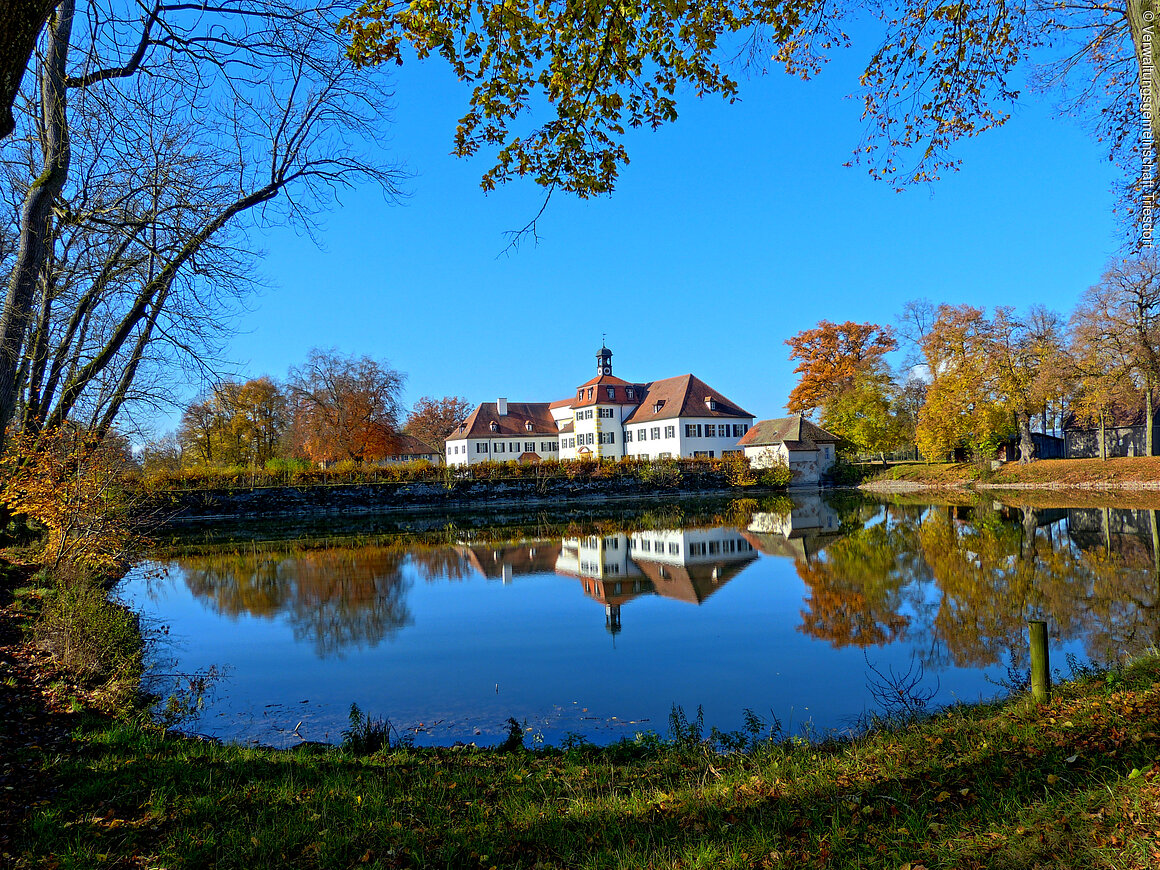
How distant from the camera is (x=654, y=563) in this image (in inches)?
680

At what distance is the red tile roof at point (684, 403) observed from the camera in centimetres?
5128

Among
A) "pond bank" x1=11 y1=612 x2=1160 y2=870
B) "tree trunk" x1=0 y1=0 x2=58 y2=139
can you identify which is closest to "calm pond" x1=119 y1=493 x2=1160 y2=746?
"pond bank" x1=11 y1=612 x2=1160 y2=870

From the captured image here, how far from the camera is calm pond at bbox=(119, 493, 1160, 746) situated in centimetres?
708

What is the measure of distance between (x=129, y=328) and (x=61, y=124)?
3142mm

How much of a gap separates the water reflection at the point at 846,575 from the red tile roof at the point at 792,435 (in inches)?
791

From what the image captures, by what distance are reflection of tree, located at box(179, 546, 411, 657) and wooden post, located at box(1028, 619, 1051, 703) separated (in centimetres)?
848

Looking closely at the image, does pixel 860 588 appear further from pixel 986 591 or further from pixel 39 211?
pixel 39 211

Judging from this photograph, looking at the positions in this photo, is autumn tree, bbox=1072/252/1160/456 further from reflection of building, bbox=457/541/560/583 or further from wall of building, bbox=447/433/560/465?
wall of building, bbox=447/433/560/465

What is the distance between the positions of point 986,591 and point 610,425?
45.2 m

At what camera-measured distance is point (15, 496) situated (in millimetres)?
8812

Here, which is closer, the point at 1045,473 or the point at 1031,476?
the point at 1045,473

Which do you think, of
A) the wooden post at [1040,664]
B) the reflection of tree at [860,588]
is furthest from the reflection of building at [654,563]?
the wooden post at [1040,664]

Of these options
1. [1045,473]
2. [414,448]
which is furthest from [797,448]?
[414,448]

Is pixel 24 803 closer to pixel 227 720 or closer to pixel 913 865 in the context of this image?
pixel 227 720
